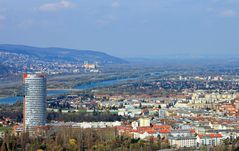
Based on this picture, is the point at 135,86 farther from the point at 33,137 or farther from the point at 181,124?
the point at 33,137

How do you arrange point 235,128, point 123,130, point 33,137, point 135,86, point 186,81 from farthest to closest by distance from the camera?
point 186,81 < point 135,86 < point 235,128 < point 123,130 < point 33,137

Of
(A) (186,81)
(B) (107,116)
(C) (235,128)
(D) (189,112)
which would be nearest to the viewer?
(C) (235,128)

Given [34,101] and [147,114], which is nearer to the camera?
[34,101]

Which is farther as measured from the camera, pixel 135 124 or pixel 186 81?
pixel 186 81

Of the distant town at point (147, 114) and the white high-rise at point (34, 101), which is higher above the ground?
the white high-rise at point (34, 101)

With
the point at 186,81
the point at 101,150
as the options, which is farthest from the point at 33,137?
the point at 186,81

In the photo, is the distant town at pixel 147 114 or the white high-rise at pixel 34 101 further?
the white high-rise at pixel 34 101

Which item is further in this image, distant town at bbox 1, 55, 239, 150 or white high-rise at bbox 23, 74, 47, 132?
white high-rise at bbox 23, 74, 47, 132

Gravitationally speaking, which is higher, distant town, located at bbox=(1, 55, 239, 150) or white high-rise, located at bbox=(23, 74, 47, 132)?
white high-rise, located at bbox=(23, 74, 47, 132)

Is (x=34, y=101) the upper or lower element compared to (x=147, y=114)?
upper
